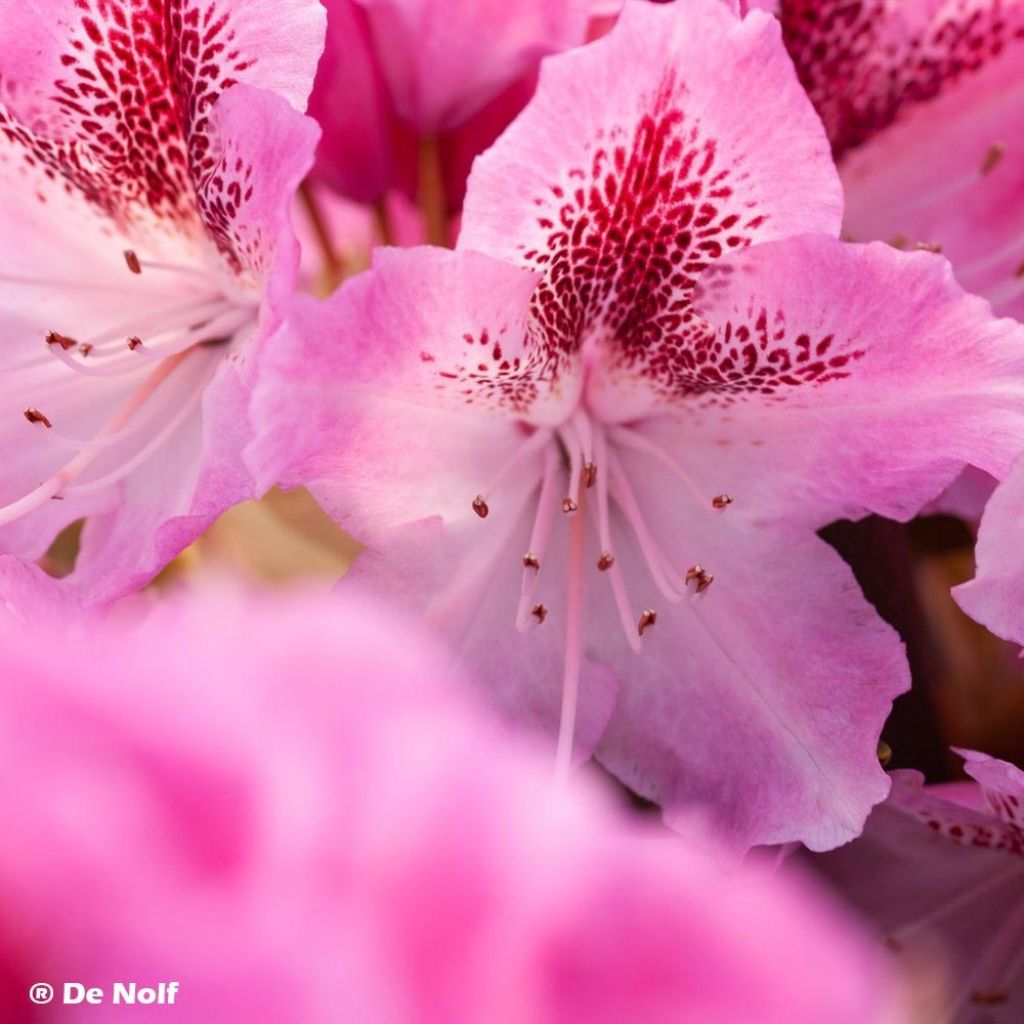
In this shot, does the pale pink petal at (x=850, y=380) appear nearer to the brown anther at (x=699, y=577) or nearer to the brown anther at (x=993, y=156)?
the brown anther at (x=699, y=577)

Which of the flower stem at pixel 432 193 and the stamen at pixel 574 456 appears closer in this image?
the stamen at pixel 574 456

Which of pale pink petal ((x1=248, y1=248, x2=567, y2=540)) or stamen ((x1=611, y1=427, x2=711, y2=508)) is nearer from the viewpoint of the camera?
pale pink petal ((x1=248, y1=248, x2=567, y2=540))

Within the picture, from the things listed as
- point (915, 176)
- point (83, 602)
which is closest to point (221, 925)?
point (83, 602)

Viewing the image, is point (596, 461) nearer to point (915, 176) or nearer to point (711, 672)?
point (711, 672)

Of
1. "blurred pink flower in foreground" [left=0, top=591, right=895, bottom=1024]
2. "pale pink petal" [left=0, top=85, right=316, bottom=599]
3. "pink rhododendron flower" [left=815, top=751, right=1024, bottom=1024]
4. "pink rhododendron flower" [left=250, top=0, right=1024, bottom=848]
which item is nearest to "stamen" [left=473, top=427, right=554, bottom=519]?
"pink rhododendron flower" [left=250, top=0, right=1024, bottom=848]

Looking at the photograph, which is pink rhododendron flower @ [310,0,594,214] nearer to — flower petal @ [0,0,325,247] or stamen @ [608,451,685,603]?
flower petal @ [0,0,325,247]

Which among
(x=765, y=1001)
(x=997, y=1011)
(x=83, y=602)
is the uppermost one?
(x=765, y=1001)

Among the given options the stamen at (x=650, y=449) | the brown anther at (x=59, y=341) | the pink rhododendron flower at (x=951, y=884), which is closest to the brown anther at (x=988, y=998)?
the pink rhododendron flower at (x=951, y=884)
